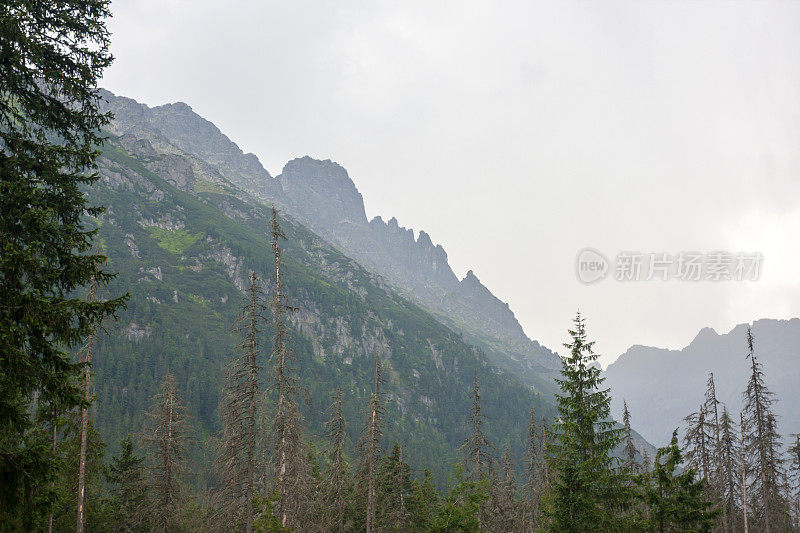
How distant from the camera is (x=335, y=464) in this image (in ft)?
114

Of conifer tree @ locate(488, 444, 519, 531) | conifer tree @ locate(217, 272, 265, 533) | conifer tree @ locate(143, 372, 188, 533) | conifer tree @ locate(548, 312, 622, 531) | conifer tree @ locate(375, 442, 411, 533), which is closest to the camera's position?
conifer tree @ locate(548, 312, 622, 531)

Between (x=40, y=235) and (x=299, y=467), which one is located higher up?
(x=40, y=235)

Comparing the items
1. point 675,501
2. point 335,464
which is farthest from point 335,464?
point 675,501

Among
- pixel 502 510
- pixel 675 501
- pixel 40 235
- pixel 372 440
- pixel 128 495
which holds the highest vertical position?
pixel 40 235

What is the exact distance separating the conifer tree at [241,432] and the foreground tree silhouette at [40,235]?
12723 millimetres

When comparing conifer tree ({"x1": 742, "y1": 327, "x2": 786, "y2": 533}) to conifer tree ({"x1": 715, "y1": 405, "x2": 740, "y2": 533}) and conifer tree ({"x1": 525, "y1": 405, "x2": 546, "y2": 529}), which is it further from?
conifer tree ({"x1": 525, "y1": 405, "x2": 546, "y2": 529})

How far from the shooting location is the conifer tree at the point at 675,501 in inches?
815

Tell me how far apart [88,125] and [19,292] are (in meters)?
4.74

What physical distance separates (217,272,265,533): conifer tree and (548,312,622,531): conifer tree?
47.5ft

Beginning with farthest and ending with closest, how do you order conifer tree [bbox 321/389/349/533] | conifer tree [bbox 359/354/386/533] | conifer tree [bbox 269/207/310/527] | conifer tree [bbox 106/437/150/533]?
conifer tree [bbox 321/389/349/533]
conifer tree [bbox 359/354/386/533]
conifer tree [bbox 106/437/150/533]
conifer tree [bbox 269/207/310/527]

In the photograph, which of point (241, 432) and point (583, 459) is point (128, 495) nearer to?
point (241, 432)

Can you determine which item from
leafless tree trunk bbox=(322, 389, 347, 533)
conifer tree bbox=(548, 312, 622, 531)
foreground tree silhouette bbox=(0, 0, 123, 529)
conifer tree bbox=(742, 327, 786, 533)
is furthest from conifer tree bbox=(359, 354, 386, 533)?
conifer tree bbox=(742, 327, 786, 533)

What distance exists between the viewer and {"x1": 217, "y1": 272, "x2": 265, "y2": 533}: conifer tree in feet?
74.9

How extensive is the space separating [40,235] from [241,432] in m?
16.2
